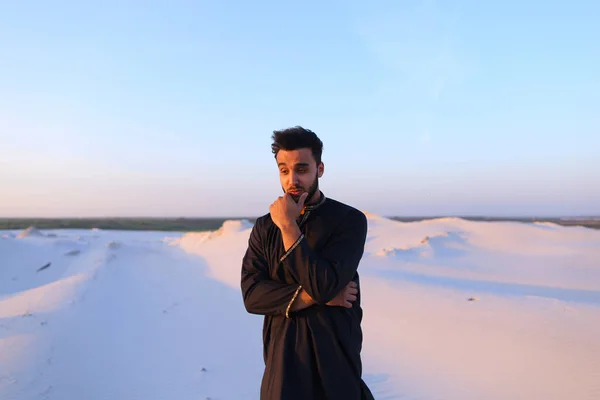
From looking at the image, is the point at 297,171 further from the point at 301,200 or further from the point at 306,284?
the point at 306,284

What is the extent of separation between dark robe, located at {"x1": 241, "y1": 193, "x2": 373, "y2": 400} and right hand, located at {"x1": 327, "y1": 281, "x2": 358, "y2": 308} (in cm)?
4

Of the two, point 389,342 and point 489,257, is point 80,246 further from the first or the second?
point 389,342

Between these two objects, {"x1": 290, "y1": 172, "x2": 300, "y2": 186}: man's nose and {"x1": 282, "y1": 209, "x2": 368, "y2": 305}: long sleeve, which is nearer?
{"x1": 282, "y1": 209, "x2": 368, "y2": 305}: long sleeve

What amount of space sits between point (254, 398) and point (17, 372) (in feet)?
11.3

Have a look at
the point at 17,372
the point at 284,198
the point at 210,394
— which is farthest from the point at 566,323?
the point at 17,372

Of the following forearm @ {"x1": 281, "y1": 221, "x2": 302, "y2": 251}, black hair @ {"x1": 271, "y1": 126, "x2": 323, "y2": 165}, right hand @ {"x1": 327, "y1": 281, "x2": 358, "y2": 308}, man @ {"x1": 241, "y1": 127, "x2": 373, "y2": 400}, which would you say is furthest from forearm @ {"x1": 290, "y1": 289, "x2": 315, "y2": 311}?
black hair @ {"x1": 271, "y1": 126, "x2": 323, "y2": 165}

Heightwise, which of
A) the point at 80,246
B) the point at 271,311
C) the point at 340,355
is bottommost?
the point at 80,246

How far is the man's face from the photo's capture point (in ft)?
7.73

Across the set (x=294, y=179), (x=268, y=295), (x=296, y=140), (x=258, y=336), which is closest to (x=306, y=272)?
(x=268, y=295)

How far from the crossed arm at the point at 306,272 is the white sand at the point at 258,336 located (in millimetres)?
4366

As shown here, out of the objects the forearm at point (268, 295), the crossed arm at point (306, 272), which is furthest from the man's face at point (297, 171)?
the forearm at point (268, 295)

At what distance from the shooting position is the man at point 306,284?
7.20 ft

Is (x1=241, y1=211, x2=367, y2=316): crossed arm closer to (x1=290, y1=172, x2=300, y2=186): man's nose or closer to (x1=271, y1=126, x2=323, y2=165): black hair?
(x1=290, y1=172, x2=300, y2=186): man's nose

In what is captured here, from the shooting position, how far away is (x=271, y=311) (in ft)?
7.73
